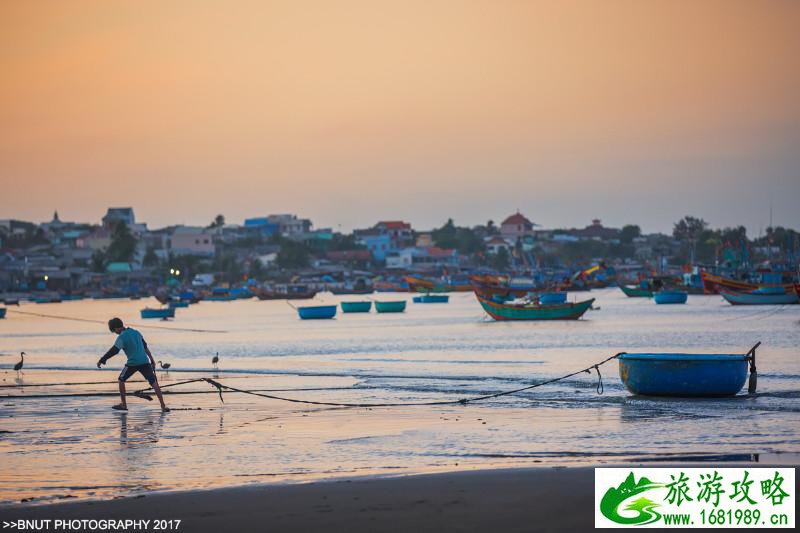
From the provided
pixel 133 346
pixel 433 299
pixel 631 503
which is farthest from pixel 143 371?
pixel 433 299

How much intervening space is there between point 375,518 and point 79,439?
7292 mm

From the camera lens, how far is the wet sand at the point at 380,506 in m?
9.79

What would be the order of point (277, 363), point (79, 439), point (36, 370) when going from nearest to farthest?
point (79, 439), point (36, 370), point (277, 363)

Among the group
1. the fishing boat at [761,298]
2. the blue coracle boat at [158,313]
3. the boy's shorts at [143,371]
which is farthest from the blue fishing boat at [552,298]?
the boy's shorts at [143,371]

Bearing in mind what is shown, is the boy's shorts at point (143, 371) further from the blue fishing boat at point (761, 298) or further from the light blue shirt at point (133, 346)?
the blue fishing boat at point (761, 298)

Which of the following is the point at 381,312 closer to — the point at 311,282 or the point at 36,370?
the point at 36,370

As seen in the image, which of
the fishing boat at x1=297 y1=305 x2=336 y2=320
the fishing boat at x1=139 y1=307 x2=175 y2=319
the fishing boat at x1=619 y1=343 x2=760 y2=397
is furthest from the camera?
the fishing boat at x1=139 y1=307 x2=175 y2=319

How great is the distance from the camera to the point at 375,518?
1000 cm

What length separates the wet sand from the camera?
9789 millimetres

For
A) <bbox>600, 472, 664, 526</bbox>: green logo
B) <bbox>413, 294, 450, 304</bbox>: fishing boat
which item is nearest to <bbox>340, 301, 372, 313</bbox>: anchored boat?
<bbox>413, 294, 450, 304</bbox>: fishing boat

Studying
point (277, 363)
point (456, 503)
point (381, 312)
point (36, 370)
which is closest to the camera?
point (456, 503)

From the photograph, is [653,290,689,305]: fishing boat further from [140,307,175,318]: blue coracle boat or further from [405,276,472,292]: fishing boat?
[405,276,472,292]: fishing boat

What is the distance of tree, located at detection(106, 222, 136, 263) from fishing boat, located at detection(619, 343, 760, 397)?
16602 centimetres

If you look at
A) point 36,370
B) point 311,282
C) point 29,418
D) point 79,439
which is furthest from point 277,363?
point 311,282
